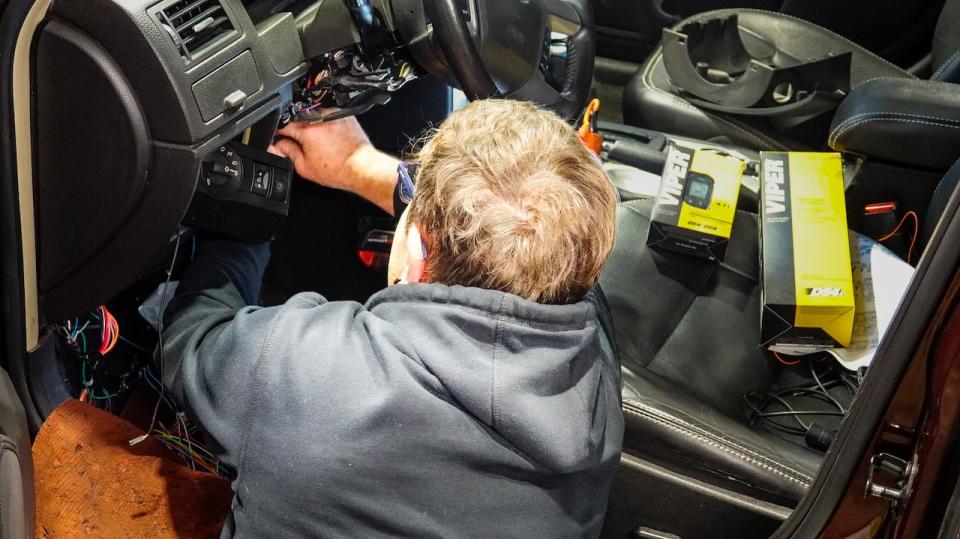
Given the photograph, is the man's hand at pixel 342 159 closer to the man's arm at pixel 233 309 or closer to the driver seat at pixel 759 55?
the man's arm at pixel 233 309

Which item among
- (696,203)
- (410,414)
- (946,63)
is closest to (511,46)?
(696,203)

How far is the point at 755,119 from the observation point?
1.90m

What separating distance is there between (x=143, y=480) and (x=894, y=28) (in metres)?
2.02

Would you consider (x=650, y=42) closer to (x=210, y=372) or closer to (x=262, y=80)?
(x=262, y=80)

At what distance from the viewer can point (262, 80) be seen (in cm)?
110

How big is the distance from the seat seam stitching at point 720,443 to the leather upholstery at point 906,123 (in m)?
0.68

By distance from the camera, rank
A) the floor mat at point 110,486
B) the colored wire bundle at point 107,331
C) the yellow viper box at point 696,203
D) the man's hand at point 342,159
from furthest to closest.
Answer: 1. the yellow viper box at point 696,203
2. the man's hand at point 342,159
3. the colored wire bundle at point 107,331
4. the floor mat at point 110,486

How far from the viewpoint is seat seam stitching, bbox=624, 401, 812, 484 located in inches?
45.9

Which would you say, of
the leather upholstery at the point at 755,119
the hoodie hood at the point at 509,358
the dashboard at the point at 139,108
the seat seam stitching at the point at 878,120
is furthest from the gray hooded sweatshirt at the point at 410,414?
the leather upholstery at the point at 755,119

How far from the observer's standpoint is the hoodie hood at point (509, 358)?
816mm

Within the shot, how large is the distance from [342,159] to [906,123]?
101 centimetres

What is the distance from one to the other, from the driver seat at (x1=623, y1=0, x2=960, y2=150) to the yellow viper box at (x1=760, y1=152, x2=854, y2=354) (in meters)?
0.29

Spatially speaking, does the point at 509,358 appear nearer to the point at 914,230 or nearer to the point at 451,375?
the point at 451,375

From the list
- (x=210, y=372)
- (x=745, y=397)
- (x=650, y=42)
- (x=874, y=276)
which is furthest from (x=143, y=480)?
(x=650, y=42)
